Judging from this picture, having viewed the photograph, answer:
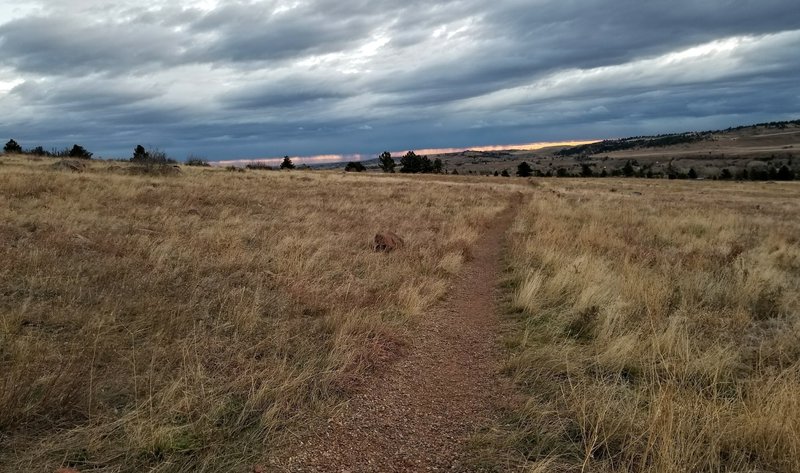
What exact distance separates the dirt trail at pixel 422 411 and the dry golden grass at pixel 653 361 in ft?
1.27

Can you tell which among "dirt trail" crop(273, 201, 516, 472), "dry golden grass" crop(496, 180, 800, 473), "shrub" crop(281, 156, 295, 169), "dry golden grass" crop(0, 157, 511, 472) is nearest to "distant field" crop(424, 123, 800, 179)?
"shrub" crop(281, 156, 295, 169)

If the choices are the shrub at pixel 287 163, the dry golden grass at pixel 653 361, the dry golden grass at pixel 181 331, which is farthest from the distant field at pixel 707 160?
the dry golden grass at pixel 181 331

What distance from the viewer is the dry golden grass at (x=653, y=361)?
3.54m

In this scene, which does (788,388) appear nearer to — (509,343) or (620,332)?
(620,332)

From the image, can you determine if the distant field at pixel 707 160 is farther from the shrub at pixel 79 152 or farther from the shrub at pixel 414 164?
the shrub at pixel 79 152

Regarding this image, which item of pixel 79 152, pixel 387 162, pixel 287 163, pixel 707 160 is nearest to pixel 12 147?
pixel 79 152

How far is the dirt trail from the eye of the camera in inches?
142

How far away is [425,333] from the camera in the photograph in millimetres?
6508

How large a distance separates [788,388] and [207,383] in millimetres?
5196

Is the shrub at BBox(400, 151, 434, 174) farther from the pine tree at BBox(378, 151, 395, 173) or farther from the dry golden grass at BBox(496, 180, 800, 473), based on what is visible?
the dry golden grass at BBox(496, 180, 800, 473)

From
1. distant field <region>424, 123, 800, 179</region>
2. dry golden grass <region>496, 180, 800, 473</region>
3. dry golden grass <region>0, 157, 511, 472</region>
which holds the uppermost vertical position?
distant field <region>424, 123, 800, 179</region>

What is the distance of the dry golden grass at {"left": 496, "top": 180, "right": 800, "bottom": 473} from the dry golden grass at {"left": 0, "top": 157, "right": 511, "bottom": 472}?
70.3 inches

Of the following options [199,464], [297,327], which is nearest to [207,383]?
[199,464]

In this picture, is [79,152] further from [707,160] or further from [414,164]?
[707,160]
